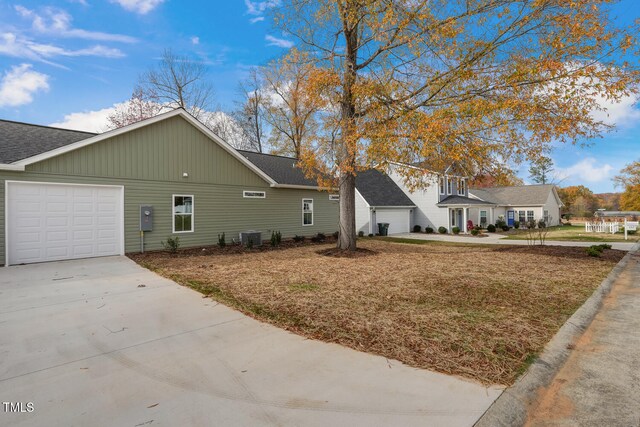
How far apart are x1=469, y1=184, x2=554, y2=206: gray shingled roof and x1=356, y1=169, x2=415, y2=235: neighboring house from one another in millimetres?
10555

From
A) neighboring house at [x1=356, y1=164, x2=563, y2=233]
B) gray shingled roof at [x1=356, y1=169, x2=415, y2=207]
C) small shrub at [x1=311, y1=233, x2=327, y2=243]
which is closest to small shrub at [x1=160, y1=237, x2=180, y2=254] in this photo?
small shrub at [x1=311, y1=233, x2=327, y2=243]

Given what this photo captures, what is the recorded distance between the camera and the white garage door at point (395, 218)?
2155 centimetres

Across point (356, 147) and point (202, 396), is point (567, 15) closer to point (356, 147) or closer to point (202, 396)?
point (356, 147)

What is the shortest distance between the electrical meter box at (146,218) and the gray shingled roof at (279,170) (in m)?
5.75

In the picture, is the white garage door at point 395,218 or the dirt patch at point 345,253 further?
the white garage door at point 395,218

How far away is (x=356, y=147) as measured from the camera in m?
9.45

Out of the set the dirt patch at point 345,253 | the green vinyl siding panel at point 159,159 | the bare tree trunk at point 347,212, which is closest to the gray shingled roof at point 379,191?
the green vinyl siding panel at point 159,159

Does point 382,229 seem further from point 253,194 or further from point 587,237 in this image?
point 587,237

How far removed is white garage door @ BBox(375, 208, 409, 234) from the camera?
21.5 m

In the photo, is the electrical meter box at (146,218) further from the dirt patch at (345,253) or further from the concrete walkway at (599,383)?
the concrete walkway at (599,383)

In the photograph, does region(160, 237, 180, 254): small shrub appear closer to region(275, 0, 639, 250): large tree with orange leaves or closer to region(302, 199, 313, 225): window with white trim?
region(275, 0, 639, 250): large tree with orange leaves

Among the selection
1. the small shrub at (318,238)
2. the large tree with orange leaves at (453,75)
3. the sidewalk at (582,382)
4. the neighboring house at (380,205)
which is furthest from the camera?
the neighboring house at (380,205)

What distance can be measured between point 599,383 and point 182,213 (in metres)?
12.0

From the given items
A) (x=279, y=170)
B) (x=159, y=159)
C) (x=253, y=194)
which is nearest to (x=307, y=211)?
(x=279, y=170)
